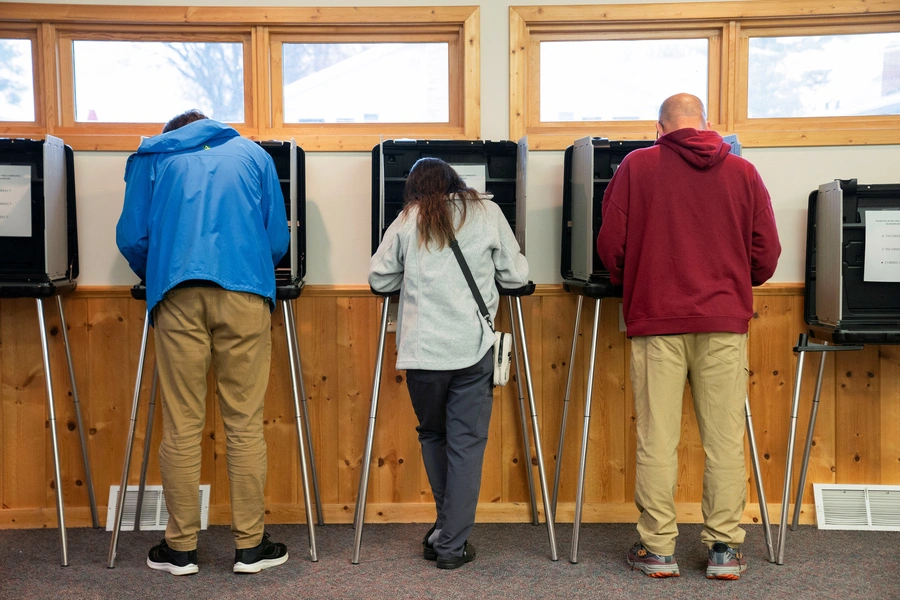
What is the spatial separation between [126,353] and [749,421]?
8.02ft

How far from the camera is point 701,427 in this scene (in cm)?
249

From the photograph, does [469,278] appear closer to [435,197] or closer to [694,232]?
[435,197]

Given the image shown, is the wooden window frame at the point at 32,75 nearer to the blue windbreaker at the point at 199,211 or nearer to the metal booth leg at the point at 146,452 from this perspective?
the blue windbreaker at the point at 199,211

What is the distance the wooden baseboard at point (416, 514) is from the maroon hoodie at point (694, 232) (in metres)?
1.02

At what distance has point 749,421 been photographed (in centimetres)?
269

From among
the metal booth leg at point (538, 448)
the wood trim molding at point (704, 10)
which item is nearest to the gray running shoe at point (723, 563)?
the metal booth leg at point (538, 448)

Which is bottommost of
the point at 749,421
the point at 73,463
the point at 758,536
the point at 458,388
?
the point at 758,536

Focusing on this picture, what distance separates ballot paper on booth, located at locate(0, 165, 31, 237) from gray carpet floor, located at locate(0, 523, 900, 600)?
1.19 metres

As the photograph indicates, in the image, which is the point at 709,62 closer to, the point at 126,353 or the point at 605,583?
the point at 605,583

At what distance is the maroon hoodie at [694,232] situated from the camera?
2.38m

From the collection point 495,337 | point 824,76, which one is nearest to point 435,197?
point 495,337

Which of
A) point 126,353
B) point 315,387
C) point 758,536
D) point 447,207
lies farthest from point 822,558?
point 126,353

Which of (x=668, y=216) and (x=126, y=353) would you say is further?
(x=126, y=353)

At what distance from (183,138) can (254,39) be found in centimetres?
89
